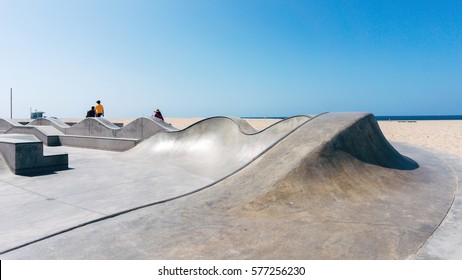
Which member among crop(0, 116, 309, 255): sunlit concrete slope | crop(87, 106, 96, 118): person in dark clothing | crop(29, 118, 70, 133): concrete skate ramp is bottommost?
crop(0, 116, 309, 255): sunlit concrete slope

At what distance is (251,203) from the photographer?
16.6 feet

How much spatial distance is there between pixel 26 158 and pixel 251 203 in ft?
23.4

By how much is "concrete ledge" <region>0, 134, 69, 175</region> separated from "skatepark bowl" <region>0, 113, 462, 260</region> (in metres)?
0.03

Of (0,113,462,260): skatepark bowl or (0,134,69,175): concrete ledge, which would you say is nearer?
(0,113,462,260): skatepark bowl

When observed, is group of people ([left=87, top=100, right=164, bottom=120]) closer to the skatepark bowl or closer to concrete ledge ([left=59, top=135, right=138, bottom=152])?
concrete ledge ([left=59, top=135, right=138, bottom=152])

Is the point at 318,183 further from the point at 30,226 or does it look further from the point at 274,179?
the point at 30,226

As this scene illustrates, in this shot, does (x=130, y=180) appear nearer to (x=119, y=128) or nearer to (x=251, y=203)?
(x=251, y=203)

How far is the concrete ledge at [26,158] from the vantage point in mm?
7988

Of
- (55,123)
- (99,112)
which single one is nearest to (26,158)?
(99,112)

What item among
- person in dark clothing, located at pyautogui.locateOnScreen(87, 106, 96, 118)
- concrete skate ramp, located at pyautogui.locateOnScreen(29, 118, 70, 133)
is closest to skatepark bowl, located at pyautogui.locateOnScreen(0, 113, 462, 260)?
person in dark clothing, located at pyautogui.locateOnScreen(87, 106, 96, 118)

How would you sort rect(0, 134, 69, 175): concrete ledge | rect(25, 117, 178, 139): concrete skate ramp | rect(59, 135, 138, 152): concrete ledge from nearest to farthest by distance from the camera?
rect(0, 134, 69, 175): concrete ledge
rect(25, 117, 178, 139): concrete skate ramp
rect(59, 135, 138, 152): concrete ledge

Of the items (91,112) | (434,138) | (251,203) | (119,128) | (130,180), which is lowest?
(130,180)

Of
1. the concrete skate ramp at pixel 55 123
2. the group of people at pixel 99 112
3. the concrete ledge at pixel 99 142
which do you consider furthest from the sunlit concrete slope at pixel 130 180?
the concrete skate ramp at pixel 55 123

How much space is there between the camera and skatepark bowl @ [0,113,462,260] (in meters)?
3.42
